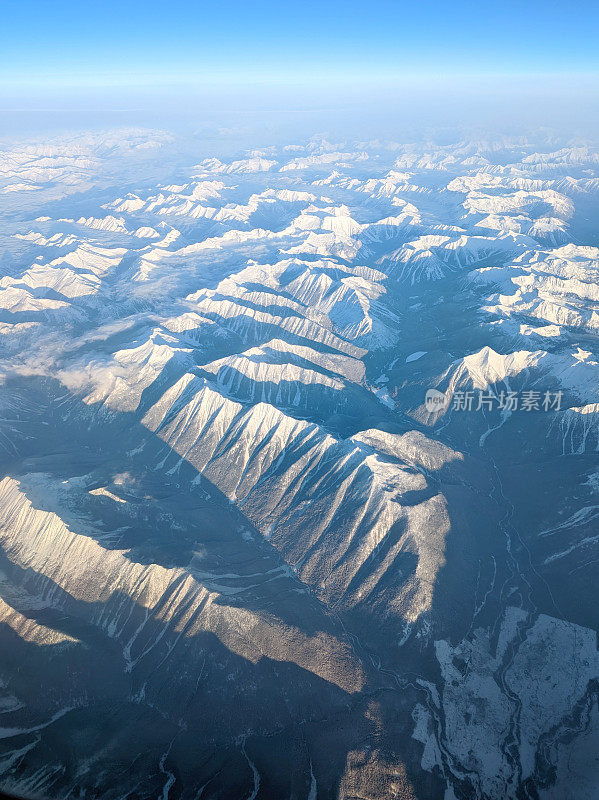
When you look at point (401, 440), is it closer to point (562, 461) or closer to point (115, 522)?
point (562, 461)

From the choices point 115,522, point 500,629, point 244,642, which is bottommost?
point 500,629

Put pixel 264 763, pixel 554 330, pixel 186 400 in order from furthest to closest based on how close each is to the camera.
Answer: pixel 554 330 < pixel 186 400 < pixel 264 763

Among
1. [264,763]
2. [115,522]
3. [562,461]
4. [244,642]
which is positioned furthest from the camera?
[562,461]

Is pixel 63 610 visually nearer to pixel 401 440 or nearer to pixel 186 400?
pixel 186 400

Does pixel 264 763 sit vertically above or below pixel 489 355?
below

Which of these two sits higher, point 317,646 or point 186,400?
point 186,400

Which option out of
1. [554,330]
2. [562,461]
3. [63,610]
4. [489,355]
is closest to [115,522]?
[63,610]

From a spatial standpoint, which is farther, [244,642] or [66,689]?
[244,642]

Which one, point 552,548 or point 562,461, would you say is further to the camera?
point 562,461

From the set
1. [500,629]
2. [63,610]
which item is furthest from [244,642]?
[500,629]
